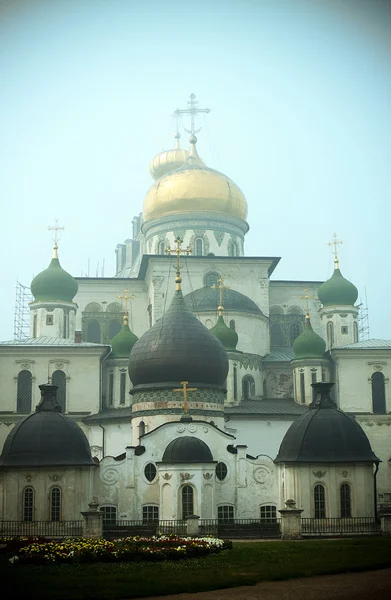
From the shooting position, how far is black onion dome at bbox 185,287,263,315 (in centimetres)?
4400

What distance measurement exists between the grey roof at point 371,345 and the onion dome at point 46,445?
16.1m

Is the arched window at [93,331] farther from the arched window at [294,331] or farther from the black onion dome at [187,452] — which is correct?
the black onion dome at [187,452]

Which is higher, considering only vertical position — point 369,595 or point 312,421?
point 312,421

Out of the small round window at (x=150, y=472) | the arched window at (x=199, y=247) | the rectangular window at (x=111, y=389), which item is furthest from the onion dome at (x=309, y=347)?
the small round window at (x=150, y=472)

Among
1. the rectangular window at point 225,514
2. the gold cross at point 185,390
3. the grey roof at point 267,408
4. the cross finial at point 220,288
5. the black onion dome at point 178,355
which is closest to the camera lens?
the rectangular window at point 225,514

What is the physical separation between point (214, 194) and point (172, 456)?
22462 mm

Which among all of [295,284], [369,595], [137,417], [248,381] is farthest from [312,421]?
[295,284]

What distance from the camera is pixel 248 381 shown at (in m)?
43.3

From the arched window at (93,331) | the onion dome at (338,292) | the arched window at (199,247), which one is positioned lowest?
the arched window at (93,331)

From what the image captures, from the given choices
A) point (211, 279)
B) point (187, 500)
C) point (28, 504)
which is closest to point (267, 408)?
point (211, 279)

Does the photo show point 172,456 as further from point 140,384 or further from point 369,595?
point 369,595

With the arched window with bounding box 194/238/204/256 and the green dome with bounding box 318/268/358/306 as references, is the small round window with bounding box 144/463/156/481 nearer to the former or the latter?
the green dome with bounding box 318/268/358/306

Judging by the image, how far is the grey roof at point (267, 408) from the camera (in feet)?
130

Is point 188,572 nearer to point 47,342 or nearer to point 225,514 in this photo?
point 225,514
